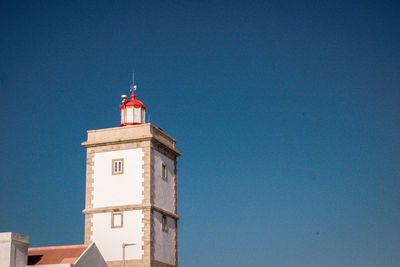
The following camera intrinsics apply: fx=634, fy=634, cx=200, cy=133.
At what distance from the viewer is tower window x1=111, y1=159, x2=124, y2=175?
116ft

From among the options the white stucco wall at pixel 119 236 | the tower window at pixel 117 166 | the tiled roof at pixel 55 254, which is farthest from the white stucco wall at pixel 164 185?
the tiled roof at pixel 55 254

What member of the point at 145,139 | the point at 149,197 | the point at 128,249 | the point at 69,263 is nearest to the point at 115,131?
the point at 145,139

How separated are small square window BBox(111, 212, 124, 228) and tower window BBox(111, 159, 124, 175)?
235 cm

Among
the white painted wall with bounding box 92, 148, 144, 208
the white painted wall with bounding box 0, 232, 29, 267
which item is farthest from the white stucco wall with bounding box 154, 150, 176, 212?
the white painted wall with bounding box 0, 232, 29, 267

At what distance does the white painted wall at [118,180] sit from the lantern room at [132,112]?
9.12 feet

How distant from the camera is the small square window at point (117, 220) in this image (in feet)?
113

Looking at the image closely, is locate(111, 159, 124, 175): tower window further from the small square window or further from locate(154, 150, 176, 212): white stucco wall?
the small square window

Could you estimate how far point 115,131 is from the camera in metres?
36.2

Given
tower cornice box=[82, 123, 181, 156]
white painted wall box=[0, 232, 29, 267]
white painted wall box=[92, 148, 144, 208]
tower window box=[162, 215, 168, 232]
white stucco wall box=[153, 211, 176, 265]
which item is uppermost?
tower cornice box=[82, 123, 181, 156]

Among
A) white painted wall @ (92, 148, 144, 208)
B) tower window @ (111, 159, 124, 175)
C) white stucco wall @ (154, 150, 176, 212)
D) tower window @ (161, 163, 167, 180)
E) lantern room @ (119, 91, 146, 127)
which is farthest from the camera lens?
lantern room @ (119, 91, 146, 127)

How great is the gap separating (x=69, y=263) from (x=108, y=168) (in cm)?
795

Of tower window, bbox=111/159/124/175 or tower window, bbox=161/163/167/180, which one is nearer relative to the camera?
tower window, bbox=111/159/124/175

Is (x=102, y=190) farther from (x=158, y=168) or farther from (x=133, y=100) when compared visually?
(x=133, y=100)

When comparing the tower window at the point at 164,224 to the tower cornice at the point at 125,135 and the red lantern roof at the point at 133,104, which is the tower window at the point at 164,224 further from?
the red lantern roof at the point at 133,104
